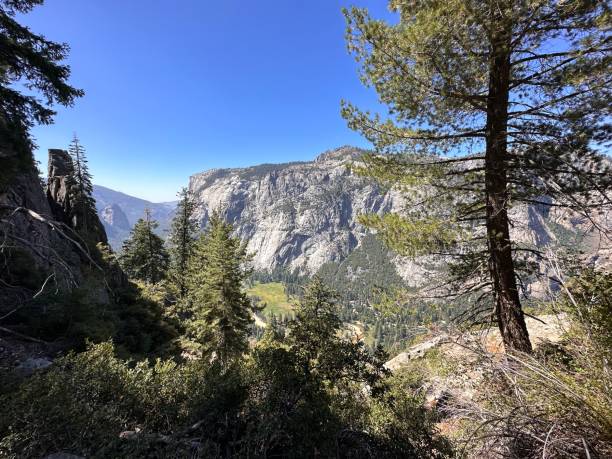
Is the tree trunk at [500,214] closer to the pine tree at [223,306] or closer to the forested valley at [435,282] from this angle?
the forested valley at [435,282]

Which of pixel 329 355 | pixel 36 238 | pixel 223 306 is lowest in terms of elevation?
pixel 223 306

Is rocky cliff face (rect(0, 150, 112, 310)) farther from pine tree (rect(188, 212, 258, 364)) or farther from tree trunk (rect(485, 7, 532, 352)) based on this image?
tree trunk (rect(485, 7, 532, 352))

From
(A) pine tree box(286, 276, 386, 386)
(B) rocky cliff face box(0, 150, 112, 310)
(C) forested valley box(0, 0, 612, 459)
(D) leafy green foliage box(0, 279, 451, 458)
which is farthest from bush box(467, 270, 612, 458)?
(B) rocky cliff face box(0, 150, 112, 310)

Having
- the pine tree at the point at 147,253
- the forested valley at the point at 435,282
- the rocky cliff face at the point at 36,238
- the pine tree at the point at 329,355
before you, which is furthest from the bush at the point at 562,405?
the pine tree at the point at 147,253

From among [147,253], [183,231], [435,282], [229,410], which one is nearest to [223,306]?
[229,410]

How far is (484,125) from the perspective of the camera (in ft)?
18.6

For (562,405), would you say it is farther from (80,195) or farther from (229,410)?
(80,195)

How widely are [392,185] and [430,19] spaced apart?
123 inches

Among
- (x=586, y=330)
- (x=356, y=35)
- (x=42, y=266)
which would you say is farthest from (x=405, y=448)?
(x=42, y=266)

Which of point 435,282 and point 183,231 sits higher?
point 183,231

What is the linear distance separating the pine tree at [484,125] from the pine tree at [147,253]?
2730 centimetres

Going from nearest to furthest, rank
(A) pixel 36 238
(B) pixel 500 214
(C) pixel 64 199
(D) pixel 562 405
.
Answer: (D) pixel 562 405 < (B) pixel 500 214 < (A) pixel 36 238 < (C) pixel 64 199

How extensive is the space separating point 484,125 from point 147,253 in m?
30.5

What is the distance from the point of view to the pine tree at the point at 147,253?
92.2 ft
